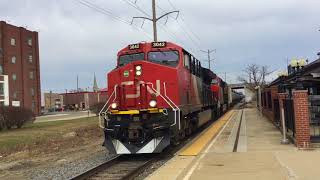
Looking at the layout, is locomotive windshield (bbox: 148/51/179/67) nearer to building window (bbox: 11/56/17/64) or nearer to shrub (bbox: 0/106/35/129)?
shrub (bbox: 0/106/35/129)

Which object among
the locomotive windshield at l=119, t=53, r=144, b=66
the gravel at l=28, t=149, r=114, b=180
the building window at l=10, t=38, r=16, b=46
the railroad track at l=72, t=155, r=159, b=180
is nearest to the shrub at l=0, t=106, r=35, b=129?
the gravel at l=28, t=149, r=114, b=180

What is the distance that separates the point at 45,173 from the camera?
1351 centimetres

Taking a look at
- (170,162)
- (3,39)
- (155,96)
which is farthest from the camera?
(3,39)

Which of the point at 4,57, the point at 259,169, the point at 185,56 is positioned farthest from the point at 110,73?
the point at 4,57

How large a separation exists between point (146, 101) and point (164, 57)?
2.24 metres

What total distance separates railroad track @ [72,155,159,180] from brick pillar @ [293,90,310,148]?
4474 mm

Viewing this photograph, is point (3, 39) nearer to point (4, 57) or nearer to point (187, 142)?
point (4, 57)

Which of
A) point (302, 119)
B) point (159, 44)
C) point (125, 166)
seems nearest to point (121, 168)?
point (125, 166)

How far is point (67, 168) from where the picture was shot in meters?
14.4

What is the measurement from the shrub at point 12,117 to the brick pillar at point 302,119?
22.6 meters

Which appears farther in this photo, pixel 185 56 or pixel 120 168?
pixel 185 56

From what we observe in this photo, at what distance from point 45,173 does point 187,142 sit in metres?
7.50

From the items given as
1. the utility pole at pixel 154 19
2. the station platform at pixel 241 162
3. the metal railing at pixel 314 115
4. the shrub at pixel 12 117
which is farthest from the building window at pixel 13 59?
the station platform at pixel 241 162

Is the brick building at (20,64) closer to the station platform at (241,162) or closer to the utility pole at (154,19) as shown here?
the utility pole at (154,19)
